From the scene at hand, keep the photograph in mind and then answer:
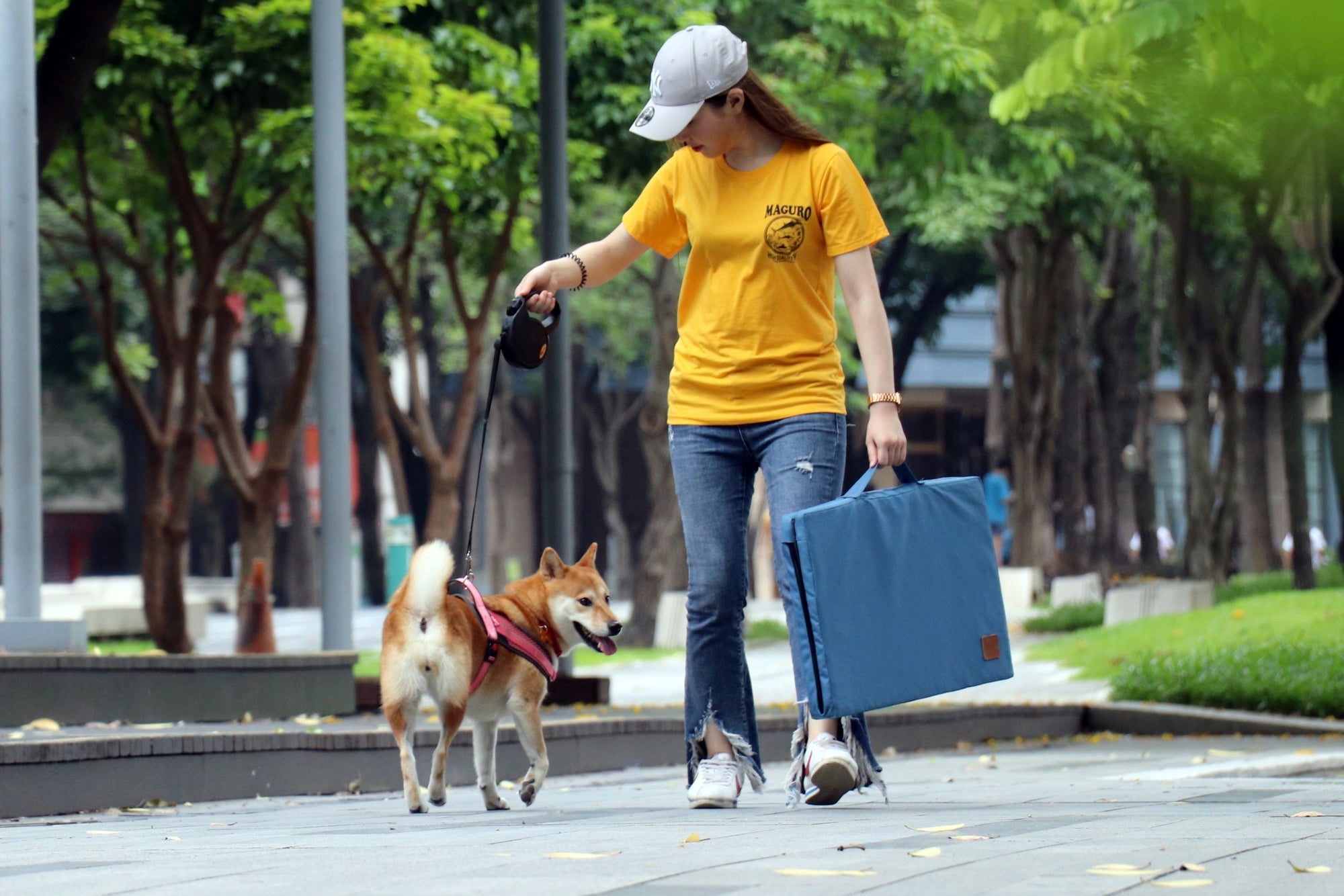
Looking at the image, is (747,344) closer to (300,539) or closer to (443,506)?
(443,506)

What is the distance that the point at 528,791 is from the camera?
6.11 metres

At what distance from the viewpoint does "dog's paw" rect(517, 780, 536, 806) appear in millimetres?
6090

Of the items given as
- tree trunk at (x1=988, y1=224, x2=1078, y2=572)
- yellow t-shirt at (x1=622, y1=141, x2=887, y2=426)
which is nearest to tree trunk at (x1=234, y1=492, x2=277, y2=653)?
yellow t-shirt at (x1=622, y1=141, x2=887, y2=426)

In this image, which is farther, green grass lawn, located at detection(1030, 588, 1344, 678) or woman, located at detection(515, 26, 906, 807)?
green grass lawn, located at detection(1030, 588, 1344, 678)

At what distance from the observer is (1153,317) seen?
108 ft

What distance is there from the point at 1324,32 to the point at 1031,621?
17428mm

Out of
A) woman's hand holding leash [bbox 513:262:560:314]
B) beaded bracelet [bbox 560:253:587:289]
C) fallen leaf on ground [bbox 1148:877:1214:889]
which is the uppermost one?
beaded bracelet [bbox 560:253:587:289]

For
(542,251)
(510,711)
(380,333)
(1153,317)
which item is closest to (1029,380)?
(1153,317)

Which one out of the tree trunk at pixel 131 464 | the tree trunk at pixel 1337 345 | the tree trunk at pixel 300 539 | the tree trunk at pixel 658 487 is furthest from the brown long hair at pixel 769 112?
the tree trunk at pixel 131 464

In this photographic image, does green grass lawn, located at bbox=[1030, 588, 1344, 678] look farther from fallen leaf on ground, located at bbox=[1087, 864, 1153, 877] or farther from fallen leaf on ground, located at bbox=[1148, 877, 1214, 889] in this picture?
fallen leaf on ground, located at bbox=[1148, 877, 1214, 889]

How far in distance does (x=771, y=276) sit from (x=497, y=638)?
1.53 meters

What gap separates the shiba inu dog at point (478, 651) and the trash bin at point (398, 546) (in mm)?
25291

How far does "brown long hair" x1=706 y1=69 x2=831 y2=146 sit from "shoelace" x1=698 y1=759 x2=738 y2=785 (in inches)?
69.8

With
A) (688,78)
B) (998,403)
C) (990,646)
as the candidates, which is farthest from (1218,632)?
(998,403)
